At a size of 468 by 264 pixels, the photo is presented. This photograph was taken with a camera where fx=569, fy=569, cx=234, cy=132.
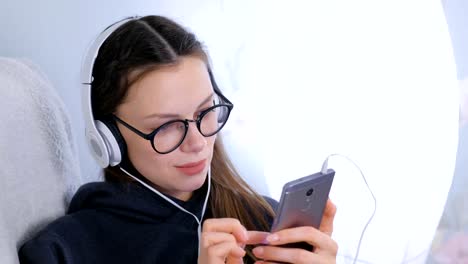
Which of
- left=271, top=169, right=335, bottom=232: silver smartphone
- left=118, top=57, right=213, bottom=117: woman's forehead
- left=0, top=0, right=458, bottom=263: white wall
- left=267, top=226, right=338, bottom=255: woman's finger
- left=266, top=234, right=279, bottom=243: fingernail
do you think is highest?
left=0, top=0, right=458, bottom=263: white wall

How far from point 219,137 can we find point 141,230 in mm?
253

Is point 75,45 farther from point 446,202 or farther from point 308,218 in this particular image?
point 446,202

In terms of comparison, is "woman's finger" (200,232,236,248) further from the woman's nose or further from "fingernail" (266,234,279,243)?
the woman's nose

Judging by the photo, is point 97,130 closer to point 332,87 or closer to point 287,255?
point 287,255

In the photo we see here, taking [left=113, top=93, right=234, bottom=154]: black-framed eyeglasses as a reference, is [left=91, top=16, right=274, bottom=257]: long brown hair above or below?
above

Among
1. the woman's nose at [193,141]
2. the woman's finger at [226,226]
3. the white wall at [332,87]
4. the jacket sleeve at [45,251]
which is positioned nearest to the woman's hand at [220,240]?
the woman's finger at [226,226]

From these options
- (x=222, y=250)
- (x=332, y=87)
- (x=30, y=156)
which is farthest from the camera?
(x=332, y=87)

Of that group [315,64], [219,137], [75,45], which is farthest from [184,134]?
[75,45]

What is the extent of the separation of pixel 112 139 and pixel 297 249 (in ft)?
1.22

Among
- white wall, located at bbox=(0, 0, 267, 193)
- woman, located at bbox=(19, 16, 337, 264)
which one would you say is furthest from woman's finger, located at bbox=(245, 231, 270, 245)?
white wall, located at bbox=(0, 0, 267, 193)

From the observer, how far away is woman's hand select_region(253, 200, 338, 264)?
0.90 m

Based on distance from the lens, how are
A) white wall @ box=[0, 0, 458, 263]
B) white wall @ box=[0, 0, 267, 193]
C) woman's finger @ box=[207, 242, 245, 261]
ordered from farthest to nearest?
white wall @ box=[0, 0, 267, 193] → white wall @ box=[0, 0, 458, 263] → woman's finger @ box=[207, 242, 245, 261]

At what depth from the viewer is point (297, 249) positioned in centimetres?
92

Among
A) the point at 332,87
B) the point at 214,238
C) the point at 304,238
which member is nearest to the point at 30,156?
the point at 214,238
